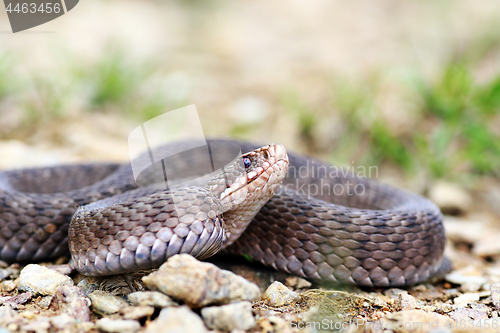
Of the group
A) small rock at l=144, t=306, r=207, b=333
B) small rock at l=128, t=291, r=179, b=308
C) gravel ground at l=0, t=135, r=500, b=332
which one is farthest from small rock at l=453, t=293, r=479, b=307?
small rock at l=128, t=291, r=179, b=308

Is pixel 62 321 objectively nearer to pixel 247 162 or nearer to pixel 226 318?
pixel 226 318

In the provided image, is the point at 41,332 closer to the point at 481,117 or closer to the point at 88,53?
the point at 481,117

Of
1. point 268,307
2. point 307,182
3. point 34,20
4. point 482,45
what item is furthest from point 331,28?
point 268,307

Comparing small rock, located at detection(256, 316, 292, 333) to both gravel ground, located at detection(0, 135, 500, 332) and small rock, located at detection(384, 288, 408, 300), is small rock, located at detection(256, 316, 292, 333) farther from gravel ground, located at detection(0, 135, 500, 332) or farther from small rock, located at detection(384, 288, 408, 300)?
small rock, located at detection(384, 288, 408, 300)

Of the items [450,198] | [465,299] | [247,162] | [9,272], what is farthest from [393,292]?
[450,198]

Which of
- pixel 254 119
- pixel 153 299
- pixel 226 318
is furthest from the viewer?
pixel 254 119

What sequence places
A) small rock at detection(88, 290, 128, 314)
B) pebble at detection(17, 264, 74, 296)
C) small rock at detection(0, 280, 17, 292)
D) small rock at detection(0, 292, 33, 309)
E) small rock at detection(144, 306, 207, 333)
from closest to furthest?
small rock at detection(144, 306, 207, 333) < small rock at detection(88, 290, 128, 314) < small rock at detection(0, 292, 33, 309) < pebble at detection(17, 264, 74, 296) < small rock at detection(0, 280, 17, 292)

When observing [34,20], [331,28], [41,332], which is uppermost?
[34,20]
